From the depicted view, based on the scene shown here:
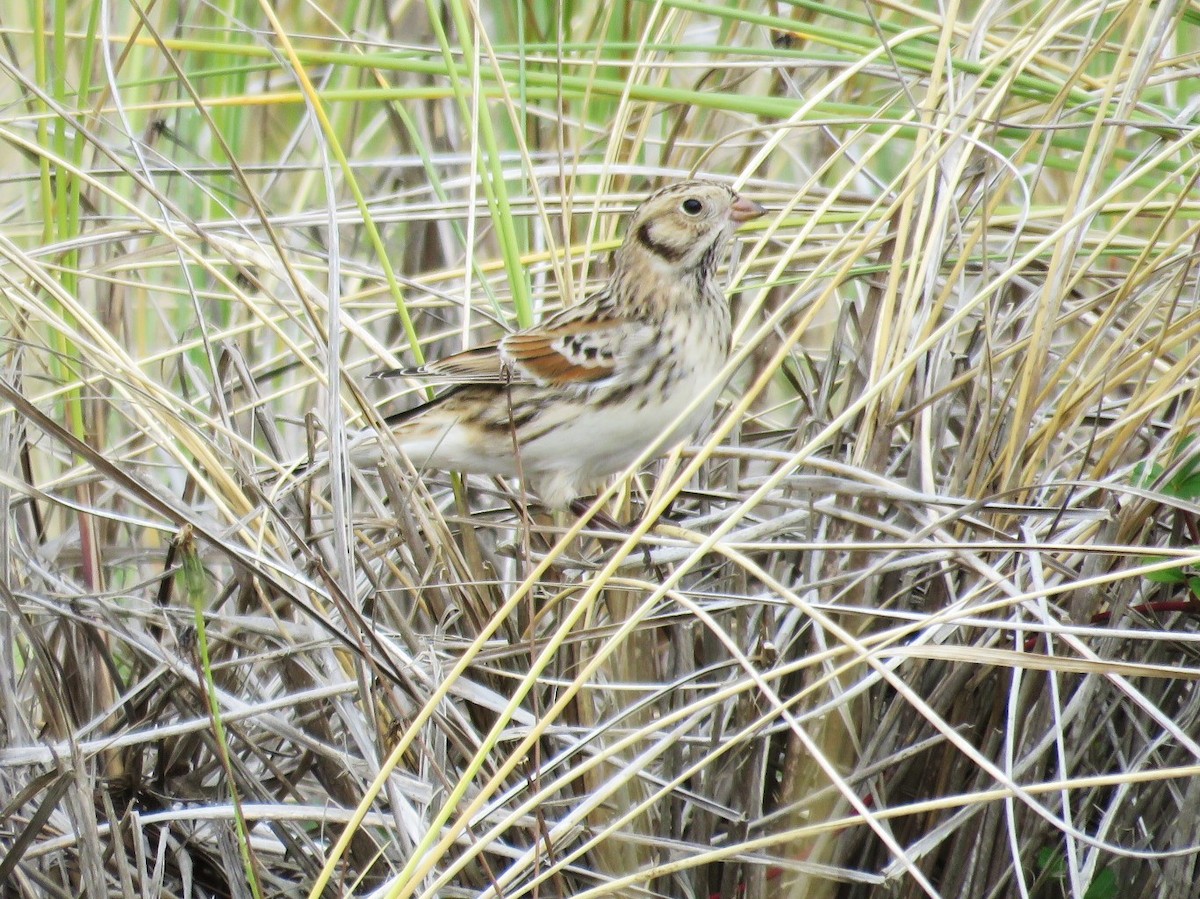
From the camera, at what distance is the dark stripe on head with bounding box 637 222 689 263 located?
2.94 m

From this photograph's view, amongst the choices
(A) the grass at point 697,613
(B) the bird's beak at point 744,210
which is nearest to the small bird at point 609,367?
(B) the bird's beak at point 744,210

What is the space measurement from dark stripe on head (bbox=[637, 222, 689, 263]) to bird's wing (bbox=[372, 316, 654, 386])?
0.14 meters

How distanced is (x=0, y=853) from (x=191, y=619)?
0.43 metres

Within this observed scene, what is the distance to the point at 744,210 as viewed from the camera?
9.38ft

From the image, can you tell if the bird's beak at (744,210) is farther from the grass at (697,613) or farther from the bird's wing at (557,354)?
the bird's wing at (557,354)

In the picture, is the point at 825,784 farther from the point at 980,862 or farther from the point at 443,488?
the point at 443,488

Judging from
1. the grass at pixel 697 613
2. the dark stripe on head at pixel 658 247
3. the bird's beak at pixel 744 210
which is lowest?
the grass at pixel 697 613

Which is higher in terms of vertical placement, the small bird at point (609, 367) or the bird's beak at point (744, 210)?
the bird's beak at point (744, 210)

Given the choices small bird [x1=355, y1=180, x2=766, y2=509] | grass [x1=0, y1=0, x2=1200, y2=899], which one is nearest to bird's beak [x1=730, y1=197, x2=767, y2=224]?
small bird [x1=355, y1=180, x2=766, y2=509]

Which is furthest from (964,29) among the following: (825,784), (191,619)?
(191,619)

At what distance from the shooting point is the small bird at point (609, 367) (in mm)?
2865

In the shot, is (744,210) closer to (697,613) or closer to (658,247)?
(658,247)

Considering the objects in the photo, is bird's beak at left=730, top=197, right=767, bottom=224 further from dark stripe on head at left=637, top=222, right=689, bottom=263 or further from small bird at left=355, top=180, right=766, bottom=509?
dark stripe on head at left=637, top=222, right=689, bottom=263

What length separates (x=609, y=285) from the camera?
301 cm
